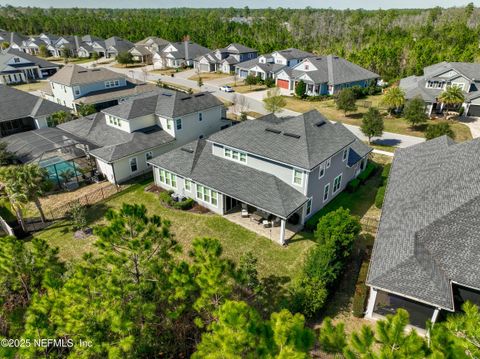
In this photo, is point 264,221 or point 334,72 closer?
point 264,221

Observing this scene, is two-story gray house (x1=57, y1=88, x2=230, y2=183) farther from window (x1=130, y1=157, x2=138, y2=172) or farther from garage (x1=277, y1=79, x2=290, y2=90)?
garage (x1=277, y1=79, x2=290, y2=90)

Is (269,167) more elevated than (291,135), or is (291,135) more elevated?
(291,135)

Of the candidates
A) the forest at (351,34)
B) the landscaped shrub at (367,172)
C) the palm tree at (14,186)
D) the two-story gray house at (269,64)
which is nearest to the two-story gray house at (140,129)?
the palm tree at (14,186)

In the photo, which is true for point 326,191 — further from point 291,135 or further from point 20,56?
point 20,56

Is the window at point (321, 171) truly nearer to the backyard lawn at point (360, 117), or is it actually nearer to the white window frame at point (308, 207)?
the white window frame at point (308, 207)

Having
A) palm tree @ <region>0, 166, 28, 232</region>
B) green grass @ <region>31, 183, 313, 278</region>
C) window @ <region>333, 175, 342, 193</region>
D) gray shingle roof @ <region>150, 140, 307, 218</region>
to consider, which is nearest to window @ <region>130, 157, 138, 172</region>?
gray shingle roof @ <region>150, 140, 307, 218</region>

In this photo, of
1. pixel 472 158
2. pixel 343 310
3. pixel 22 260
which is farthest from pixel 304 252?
pixel 22 260

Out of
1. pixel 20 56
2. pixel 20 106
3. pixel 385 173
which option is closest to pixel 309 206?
pixel 385 173

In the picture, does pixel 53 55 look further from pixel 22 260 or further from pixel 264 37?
pixel 22 260
